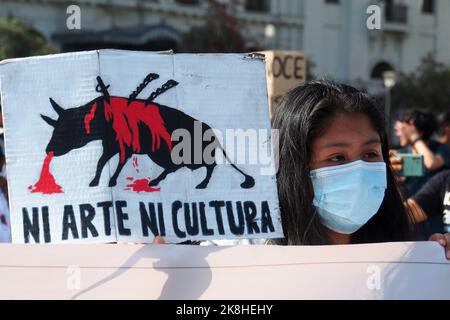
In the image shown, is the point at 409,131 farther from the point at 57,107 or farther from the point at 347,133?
the point at 57,107

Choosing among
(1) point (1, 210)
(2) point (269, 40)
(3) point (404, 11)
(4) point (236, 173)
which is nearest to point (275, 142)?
(4) point (236, 173)

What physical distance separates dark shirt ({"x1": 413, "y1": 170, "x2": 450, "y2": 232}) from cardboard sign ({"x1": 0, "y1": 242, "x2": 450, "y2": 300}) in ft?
8.30

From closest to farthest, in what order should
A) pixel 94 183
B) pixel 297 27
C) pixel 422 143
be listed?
pixel 94 183 < pixel 422 143 < pixel 297 27

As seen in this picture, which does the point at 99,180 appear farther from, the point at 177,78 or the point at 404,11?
the point at 404,11

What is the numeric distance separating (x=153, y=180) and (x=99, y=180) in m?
0.10

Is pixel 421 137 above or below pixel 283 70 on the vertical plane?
below

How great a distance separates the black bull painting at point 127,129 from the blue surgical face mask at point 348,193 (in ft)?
0.85

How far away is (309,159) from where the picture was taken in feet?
6.15

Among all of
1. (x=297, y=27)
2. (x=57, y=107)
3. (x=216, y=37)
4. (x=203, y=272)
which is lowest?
(x=203, y=272)

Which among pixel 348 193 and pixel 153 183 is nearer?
pixel 153 183

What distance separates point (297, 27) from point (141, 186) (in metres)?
22.9

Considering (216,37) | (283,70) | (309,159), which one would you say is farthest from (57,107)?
Result: (216,37)

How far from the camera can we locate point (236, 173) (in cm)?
162

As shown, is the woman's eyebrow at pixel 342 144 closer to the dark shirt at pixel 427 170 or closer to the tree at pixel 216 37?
the dark shirt at pixel 427 170
